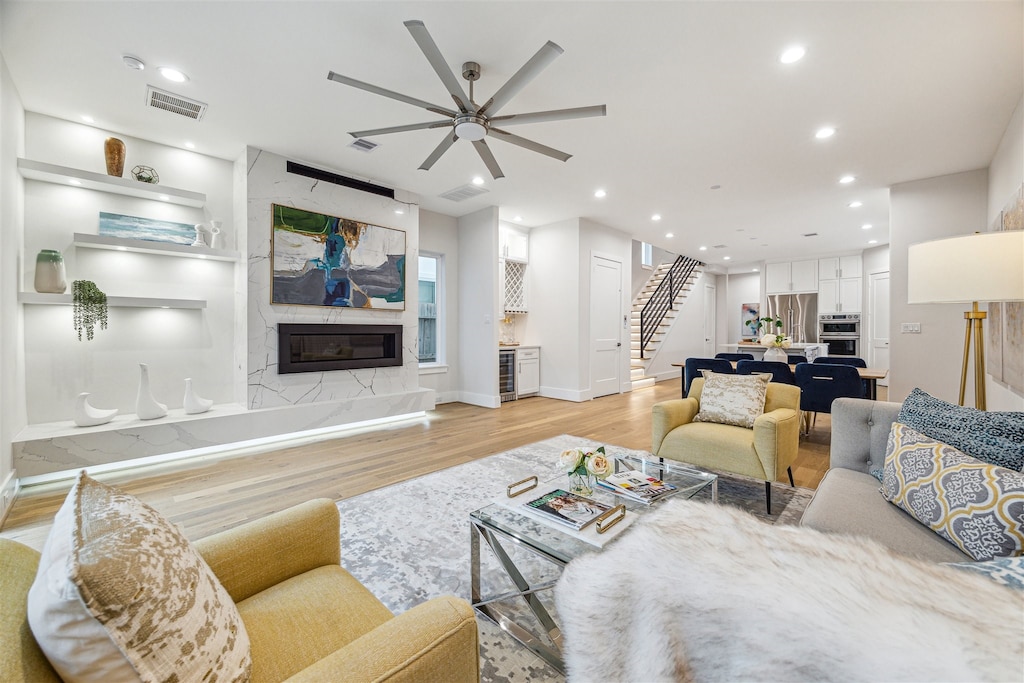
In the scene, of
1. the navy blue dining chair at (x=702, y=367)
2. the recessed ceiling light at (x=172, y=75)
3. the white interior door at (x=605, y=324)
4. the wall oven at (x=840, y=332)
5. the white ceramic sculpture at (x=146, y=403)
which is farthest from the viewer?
the wall oven at (x=840, y=332)

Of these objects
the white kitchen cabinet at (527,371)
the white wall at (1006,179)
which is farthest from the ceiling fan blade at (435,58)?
the white kitchen cabinet at (527,371)

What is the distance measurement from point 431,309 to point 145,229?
10.8 feet

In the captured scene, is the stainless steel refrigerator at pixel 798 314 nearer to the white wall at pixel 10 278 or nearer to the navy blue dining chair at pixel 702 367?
the navy blue dining chair at pixel 702 367

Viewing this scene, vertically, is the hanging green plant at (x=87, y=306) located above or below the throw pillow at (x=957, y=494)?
above

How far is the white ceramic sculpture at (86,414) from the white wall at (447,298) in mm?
3338

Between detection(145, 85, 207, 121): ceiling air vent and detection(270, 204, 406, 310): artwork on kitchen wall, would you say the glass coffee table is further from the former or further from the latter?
detection(145, 85, 207, 121): ceiling air vent

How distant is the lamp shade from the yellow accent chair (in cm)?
258

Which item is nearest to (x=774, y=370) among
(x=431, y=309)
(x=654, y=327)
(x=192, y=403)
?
(x=431, y=309)

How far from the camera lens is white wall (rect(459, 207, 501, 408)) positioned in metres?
5.79

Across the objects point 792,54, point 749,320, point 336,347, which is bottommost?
point 336,347

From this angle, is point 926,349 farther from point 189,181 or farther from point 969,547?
point 189,181

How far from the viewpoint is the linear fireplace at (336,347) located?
416 centimetres

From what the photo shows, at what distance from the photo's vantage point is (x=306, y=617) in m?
0.98

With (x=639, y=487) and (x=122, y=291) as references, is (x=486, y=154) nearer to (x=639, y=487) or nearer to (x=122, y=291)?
(x=639, y=487)
